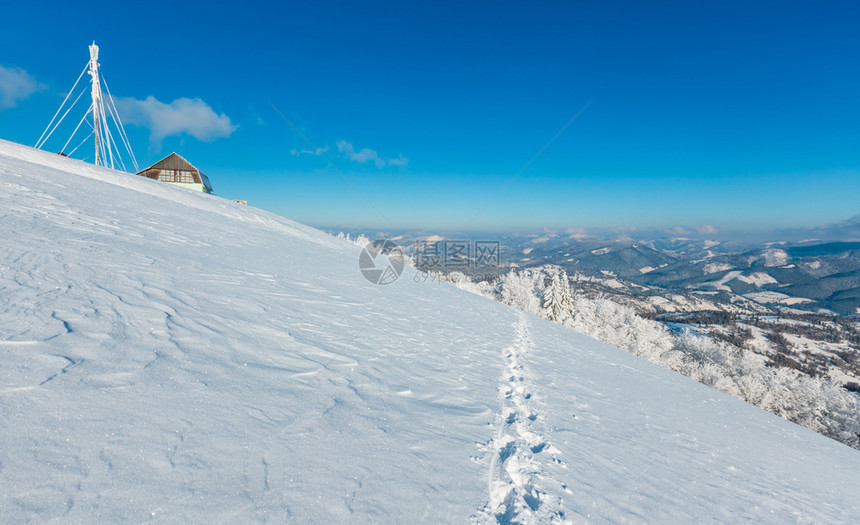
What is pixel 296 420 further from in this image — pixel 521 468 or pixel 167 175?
pixel 167 175

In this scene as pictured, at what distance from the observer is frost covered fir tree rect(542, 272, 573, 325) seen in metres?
36.6

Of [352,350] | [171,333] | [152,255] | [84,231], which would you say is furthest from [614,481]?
[84,231]

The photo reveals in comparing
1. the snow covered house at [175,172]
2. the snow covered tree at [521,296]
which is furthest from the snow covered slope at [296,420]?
the snow covered tree at [521,296]

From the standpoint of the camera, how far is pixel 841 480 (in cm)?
561

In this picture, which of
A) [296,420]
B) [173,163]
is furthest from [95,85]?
[296,420]

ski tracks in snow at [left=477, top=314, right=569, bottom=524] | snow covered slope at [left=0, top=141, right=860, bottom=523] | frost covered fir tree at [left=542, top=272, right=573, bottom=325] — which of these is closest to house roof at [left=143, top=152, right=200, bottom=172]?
snow covered slope at [left=0, top=141, right=860, bottom=523]

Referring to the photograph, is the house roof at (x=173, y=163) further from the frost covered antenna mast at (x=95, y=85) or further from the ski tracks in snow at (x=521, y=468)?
the ski tracks in snow at (x=521, y=468)

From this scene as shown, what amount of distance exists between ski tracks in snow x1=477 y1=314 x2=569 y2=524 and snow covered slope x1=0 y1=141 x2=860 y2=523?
23 millimetres

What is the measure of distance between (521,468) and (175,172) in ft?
130

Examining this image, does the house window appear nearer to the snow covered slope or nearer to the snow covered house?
the snow covered house

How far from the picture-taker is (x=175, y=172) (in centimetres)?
3077

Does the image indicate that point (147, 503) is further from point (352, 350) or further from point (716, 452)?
point (716, 452)

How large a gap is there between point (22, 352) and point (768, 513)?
8.45 metres

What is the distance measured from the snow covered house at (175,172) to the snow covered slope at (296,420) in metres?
27.1
